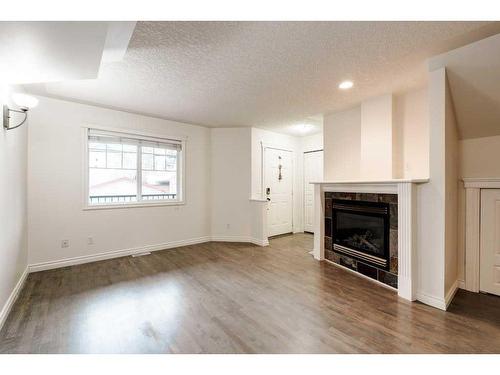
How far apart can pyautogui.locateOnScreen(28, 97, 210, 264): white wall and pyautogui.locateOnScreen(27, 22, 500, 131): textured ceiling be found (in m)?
0.31

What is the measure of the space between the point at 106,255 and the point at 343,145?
4.48 metres

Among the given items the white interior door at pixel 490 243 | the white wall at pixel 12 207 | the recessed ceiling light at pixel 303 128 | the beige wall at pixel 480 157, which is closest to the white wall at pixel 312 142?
the recessed ceiling light at pixel 303 128

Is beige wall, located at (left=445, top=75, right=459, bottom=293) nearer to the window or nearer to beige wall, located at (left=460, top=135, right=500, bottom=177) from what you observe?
beige wall, located at (left=460, top=135, right=500, bottom=177)

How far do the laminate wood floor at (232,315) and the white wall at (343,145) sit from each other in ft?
5.46

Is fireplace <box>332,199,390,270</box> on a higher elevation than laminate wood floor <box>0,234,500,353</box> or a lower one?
higher

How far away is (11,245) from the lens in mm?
2383

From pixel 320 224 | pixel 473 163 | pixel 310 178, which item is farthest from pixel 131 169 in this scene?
pixel 473 163

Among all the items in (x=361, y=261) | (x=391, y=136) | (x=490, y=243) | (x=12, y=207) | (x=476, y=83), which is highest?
(x=476, y=83)

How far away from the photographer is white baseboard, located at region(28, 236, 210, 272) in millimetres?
3258

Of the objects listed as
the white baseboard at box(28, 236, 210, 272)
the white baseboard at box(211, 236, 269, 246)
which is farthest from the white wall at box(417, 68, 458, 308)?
the white baseboard at box(28, 236, 210, 272)

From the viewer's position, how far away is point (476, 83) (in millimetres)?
2223

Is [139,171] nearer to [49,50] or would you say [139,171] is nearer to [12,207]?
[12,207]

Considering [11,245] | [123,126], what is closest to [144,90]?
[123,126]
